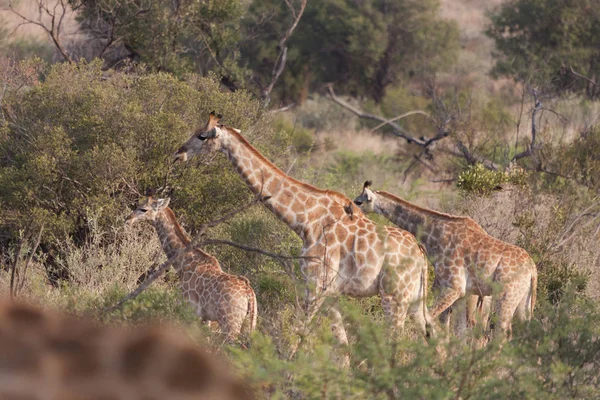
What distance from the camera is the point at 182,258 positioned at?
24.7 feet

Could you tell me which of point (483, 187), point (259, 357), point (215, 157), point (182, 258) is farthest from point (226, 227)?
point (259, 357)

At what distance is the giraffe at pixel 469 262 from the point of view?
738cm

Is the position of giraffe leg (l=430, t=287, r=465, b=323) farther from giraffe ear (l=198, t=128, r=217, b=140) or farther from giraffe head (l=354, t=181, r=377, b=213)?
giraffe ear (l=198, t=128, r=217, b=140)

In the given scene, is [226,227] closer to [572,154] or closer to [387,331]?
[387,331]

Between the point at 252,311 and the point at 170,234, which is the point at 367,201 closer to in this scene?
the point at 170,234

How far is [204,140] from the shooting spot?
762 centimetres

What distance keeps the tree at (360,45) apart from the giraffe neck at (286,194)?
21245 mm

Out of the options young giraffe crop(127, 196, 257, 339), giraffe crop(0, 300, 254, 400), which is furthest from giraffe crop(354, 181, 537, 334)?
giraffe crop(0, 300, 254, 400)

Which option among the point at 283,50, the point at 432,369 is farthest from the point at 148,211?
the point at 283,50

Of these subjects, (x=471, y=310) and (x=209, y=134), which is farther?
(x=471, y=310)

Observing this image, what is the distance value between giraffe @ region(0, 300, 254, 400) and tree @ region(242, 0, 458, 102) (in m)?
27.4

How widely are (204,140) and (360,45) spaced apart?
2261 centimetres

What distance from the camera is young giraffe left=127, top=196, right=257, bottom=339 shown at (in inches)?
264

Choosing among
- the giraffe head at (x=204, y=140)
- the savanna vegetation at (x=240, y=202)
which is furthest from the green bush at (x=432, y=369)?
the giraffe head at (x=204, y=140)
